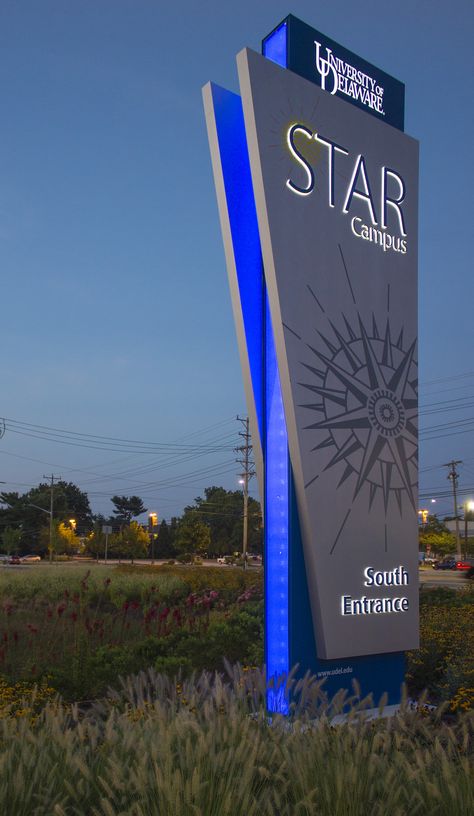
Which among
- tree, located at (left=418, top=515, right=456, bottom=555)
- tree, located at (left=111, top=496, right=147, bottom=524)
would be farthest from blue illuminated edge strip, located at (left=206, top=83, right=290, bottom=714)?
tree, located at (left=111, top=496, right=147, bottom=524)

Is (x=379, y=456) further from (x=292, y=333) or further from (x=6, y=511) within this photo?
(x=6, y=511)

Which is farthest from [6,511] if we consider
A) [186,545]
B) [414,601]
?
[414,601]

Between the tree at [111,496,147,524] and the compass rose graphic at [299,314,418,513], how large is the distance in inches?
5593

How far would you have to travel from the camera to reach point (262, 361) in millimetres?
9383

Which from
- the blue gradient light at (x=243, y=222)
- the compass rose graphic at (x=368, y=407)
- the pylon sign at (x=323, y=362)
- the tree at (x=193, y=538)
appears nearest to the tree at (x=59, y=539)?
the tree at (x=193, y=538)

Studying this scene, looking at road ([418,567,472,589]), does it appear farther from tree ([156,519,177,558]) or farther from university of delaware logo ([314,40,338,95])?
tree ([156,519,177,558])

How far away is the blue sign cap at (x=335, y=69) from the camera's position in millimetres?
9484

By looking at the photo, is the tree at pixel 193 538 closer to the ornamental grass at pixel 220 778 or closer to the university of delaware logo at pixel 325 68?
the university of delaware logo at pixel 325 68

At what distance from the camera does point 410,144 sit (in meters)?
10.9

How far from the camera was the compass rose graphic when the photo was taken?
9172mm

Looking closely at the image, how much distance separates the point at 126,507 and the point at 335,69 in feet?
472

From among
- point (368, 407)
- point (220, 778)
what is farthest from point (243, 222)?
point (220, 778)

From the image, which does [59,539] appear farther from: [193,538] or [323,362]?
[323,362]

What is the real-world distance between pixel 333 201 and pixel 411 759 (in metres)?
6.73
